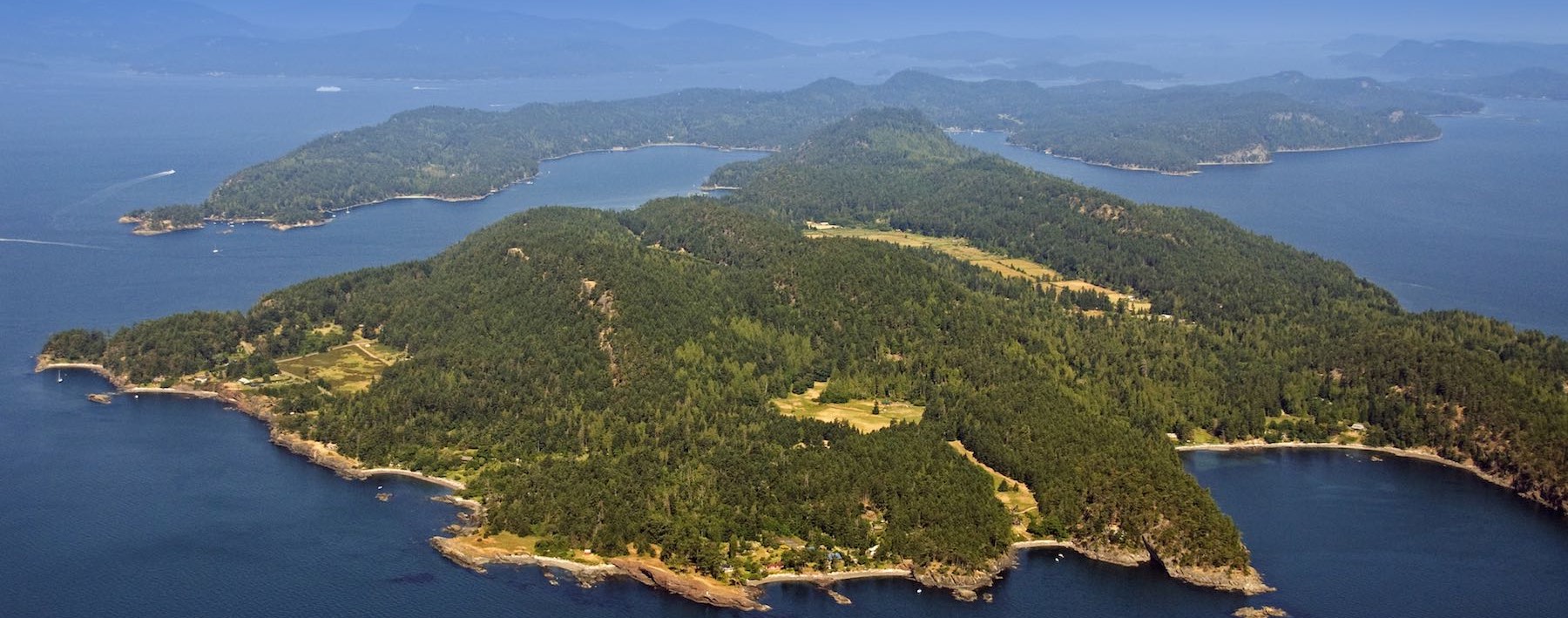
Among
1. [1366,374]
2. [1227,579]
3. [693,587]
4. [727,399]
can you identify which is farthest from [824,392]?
[1366,374]

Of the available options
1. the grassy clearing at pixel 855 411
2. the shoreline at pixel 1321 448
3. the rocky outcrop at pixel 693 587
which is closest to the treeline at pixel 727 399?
the rocky outcrop at pixel 693 587

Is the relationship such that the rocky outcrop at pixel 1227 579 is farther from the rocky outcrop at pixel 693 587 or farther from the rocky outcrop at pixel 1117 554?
the rocky outcrop at pixel 693 587

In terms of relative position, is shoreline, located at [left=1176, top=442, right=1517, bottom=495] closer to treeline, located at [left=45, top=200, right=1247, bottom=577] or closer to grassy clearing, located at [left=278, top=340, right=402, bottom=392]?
treeline, located at [left=45, top=200, right=1247, bottom=577]

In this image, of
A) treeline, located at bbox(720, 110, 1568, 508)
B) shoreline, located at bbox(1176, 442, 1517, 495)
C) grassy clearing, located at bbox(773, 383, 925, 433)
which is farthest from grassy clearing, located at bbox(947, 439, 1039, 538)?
shoreline, located at bbox(1176, 442, 1517, 495)

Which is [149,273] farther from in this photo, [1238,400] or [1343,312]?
[1343,312]

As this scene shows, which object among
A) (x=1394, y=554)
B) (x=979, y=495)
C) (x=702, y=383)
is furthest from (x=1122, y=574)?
(x=702, y=383)

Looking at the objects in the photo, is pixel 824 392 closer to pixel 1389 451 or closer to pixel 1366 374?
pixel 1389 451
